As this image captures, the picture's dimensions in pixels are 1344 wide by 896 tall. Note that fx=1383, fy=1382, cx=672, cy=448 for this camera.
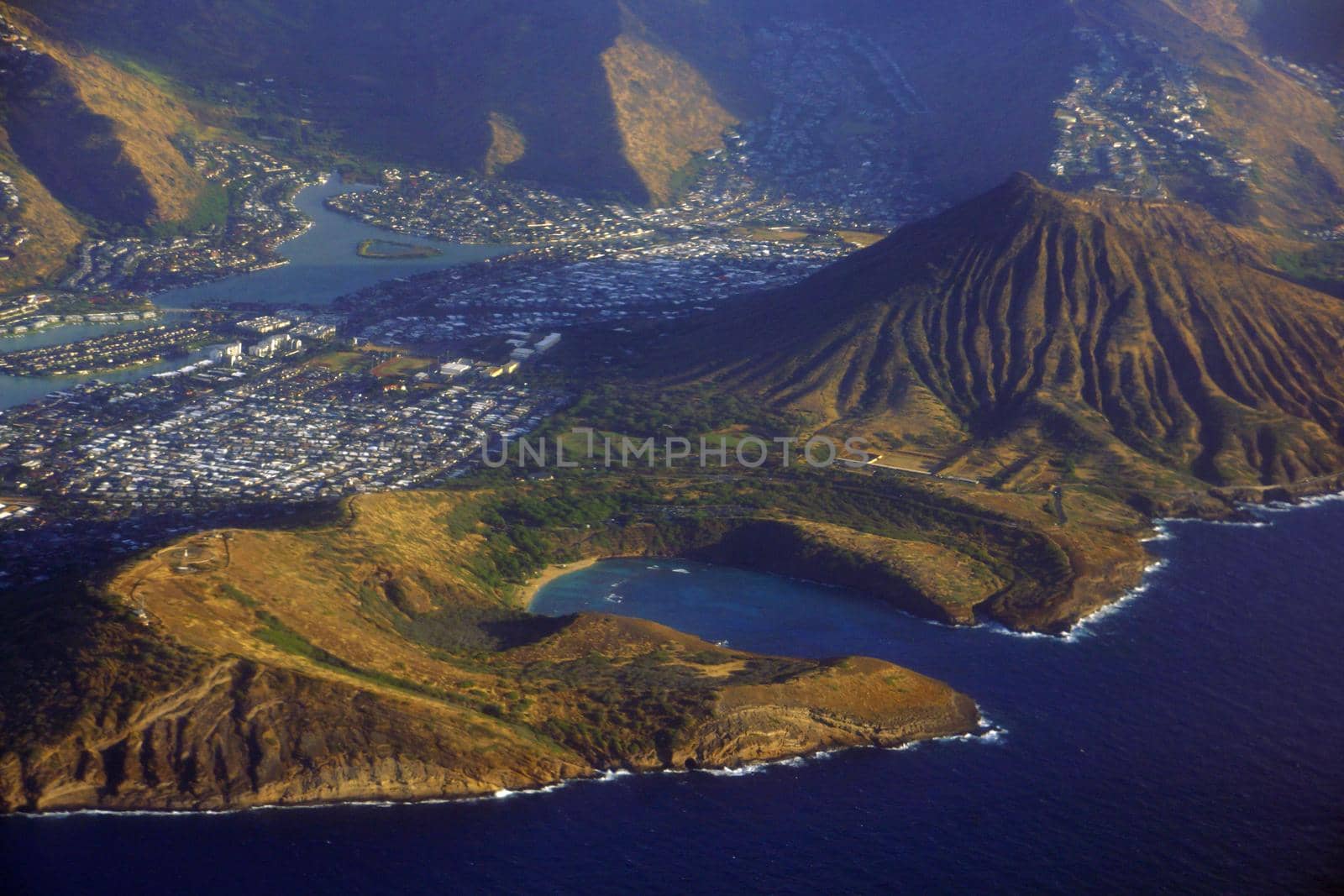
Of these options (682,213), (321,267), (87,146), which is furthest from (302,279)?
(682,213)

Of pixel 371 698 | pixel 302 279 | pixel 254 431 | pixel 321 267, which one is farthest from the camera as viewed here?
pixel 321 267

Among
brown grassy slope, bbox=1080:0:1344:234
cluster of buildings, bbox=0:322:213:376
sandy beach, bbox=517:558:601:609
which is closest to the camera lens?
sandy beach, bbox=517:558:601:609

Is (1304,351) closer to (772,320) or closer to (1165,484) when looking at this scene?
(1165,484)

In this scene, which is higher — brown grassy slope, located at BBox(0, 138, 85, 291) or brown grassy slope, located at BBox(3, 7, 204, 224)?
brown grassy slope, located at BBox(3, 7, 204, 224)

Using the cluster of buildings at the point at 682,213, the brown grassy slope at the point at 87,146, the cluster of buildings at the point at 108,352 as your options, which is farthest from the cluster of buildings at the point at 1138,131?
the brown grassy slope at the point at 87,146

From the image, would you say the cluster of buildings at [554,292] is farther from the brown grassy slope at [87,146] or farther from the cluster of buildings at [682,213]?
the brown grassy slope at [87,146]

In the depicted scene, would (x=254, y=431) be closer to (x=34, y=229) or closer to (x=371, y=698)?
(x=371, y=698)

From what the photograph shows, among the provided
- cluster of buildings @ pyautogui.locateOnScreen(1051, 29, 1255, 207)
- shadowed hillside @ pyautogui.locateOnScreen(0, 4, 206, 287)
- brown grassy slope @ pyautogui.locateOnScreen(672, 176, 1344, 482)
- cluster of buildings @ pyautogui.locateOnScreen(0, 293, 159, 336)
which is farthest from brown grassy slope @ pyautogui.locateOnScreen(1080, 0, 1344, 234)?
shadowed hillside @ pyautogui.locateOnScreen(0, 4, 206, 287)

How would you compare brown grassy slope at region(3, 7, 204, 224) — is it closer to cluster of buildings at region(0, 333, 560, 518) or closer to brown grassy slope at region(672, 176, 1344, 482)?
cluster of buildings at region(0, 333, 560, 518)
